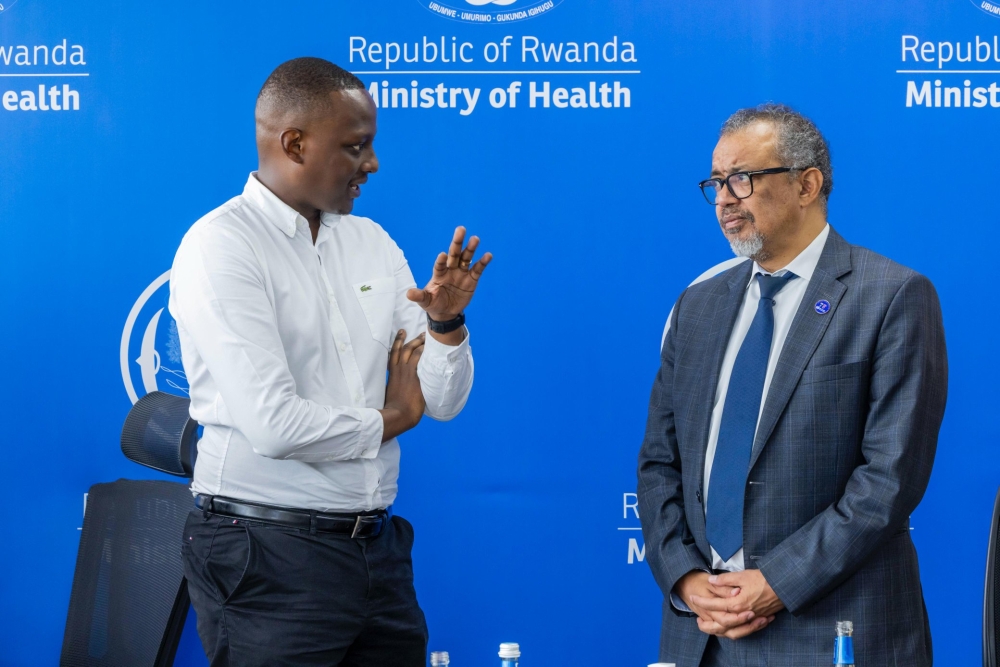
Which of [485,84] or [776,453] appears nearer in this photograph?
[776,453]

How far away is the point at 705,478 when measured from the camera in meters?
2.01

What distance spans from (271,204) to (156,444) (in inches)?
27.6

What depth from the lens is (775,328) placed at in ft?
6.59

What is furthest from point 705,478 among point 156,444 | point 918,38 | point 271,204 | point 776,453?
point 918,38

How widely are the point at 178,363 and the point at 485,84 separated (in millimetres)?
1305

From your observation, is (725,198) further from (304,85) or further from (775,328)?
(304,85)

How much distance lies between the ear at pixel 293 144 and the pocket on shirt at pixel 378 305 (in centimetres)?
29

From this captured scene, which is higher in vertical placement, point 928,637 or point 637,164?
point 637,164

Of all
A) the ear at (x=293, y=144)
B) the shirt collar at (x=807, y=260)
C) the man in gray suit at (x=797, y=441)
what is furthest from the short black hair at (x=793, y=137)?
the ear at (x=293, y=144)

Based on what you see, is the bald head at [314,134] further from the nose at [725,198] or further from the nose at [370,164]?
the nose at [725,198]

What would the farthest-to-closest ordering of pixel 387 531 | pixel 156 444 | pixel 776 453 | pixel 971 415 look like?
pixel 971 415, pixel 156 444, pixel 387 531, pixel 776 453

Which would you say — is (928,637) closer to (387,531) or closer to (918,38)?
(387,531)

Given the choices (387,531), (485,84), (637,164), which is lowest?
(387,531)

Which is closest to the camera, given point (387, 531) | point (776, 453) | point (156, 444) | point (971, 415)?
point (776, 453)
